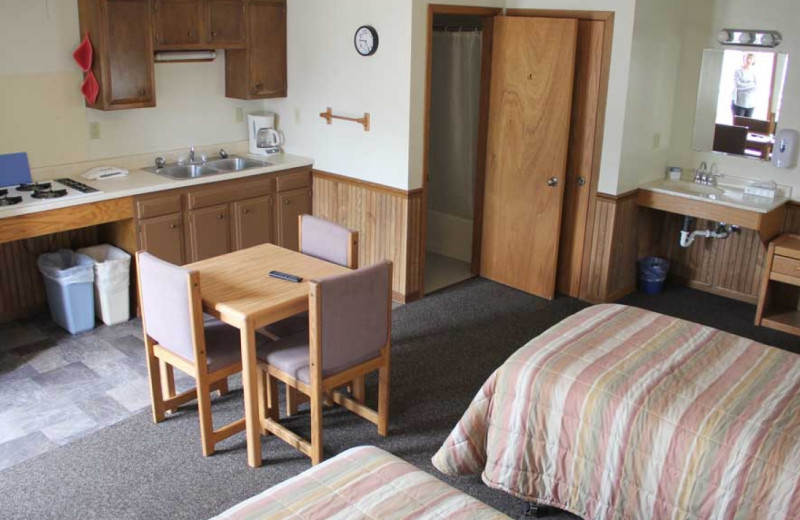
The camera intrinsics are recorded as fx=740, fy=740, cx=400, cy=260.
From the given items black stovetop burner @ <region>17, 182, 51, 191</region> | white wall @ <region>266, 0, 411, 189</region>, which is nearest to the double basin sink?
white wall @ <region>266, 0, 411, 189</region>

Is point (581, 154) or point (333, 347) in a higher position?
point (581, 154)

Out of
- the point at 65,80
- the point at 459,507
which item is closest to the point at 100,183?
the point at 65,80

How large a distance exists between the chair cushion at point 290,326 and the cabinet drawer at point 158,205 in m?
1.49

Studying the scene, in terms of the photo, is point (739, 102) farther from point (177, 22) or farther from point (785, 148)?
point (177, 22)

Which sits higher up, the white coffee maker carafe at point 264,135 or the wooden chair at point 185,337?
the white coffee maker carafe at point 264,135

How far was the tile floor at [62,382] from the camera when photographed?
3.42m

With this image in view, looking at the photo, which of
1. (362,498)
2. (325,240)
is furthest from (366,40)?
(362,498)

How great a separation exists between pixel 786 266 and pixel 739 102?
3.86 ft

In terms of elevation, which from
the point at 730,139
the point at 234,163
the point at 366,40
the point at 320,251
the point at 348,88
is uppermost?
the point at 366,40

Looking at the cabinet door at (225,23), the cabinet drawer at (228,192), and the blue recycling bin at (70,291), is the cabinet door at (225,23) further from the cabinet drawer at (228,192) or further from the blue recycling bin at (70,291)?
the blue recycling bin at (70,291)

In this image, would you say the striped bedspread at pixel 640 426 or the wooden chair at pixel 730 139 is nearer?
the striped bedspread at pixel 640 426

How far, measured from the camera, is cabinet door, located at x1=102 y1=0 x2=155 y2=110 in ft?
14.5

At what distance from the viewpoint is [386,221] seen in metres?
4.96

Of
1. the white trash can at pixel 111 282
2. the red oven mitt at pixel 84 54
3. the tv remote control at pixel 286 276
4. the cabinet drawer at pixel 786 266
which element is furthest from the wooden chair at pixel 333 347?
the cabinet drawer at pixel 786 266
